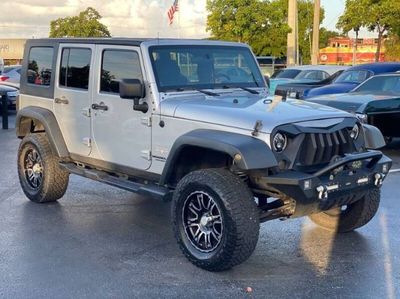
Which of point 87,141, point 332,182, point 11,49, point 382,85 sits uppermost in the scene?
point 11,49

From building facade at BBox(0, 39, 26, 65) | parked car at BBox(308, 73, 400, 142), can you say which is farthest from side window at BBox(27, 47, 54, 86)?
building facade at BBox(0, 39, 26, 65)

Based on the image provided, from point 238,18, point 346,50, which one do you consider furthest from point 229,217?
point 346,50

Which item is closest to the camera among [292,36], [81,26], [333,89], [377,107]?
[377,107]

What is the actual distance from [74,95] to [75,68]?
0.32 meters

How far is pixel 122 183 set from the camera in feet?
19.6

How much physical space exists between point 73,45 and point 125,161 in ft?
5.33

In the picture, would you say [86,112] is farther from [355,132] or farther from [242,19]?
[242,19]

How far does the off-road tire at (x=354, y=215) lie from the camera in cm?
579

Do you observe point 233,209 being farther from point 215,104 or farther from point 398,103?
point 398,103

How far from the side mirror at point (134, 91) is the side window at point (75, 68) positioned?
1.06 m

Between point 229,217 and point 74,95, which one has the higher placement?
point 74,95

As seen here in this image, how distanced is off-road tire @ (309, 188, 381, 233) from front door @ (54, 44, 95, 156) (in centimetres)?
266

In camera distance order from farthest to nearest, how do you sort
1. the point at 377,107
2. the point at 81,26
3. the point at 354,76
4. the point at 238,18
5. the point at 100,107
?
the point at 81,26, the point at 238,18, the point at 354,76, the point at 377,107, the point at 100,107

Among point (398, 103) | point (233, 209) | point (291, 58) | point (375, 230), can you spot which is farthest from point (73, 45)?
point (291, 58)
